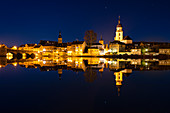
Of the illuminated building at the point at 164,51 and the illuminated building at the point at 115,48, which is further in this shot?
the illuminated building at the point at 115,48

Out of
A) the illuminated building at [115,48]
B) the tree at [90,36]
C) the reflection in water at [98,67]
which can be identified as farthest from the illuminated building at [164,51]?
the reflection in water at [98,67]

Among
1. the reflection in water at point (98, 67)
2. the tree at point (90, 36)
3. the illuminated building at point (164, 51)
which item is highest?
the tree at point (90, 36)

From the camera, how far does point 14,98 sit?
7.74 m

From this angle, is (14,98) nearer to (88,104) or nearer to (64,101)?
(64,101)

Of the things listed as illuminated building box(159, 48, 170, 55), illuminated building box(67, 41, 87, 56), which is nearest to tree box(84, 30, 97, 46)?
illuminated building box(67, 41, 87, 56)

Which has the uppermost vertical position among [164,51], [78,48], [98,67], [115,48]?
[78,48]

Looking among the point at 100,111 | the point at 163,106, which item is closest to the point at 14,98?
the point at 100,111

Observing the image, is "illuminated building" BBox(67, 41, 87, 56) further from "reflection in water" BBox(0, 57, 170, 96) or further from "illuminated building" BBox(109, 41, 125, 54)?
"reflection in water" BBox(0, 57, 170, 96)

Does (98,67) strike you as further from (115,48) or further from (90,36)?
(115,48)

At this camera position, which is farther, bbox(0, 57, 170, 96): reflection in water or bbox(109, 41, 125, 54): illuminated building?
bbox(109, 41, 125, 54): illuminated building

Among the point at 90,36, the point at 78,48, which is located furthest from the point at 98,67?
the point at 78,48

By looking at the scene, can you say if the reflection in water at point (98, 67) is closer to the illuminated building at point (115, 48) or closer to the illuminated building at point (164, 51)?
the illuminated building at point (115, 48)

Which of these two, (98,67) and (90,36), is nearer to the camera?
(98,67)

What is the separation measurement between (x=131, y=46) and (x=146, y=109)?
79.5 metres
